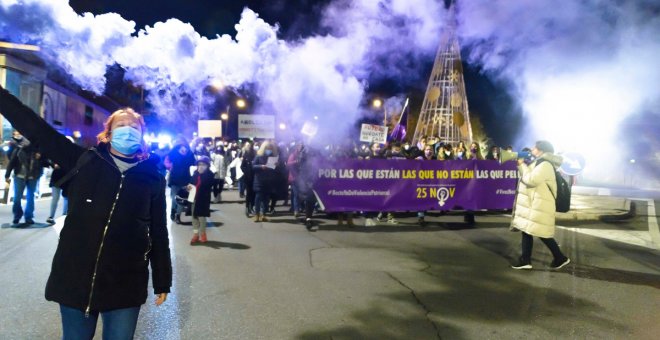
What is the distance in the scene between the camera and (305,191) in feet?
30.3

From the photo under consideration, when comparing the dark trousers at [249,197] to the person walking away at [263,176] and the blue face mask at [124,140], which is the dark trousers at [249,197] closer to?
the person walking away at [263,176]

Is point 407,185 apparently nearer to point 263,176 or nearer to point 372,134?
point 263,176

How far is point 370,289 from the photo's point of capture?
16.9 ft

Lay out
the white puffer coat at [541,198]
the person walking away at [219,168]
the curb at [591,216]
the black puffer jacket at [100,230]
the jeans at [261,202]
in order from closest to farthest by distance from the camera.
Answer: the black puffer jacket at [100,230] → the white puffer coat at [541,198] → the jeans at [261,202] → the curb at [591,216] → the person walking away at [219,168]

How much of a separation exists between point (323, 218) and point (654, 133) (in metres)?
32.3

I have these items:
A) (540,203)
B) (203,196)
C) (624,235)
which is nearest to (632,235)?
(624,235)

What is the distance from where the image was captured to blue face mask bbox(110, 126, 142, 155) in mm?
2367

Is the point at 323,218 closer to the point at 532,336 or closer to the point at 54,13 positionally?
the point at 532,336

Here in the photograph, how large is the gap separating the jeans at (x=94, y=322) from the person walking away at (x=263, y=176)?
725cm

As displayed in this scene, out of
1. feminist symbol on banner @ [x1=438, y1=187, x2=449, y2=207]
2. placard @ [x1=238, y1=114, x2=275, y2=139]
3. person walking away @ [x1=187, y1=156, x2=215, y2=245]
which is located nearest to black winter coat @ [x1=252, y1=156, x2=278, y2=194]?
person walking away @ [x1=187, y1=156, x2=215, y2=245]

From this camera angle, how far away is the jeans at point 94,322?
2.20 metres

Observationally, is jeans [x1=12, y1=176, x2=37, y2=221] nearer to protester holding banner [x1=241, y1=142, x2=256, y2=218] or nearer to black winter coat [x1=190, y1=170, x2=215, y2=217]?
black winter coat [x1=190, y1=170, x2=215, y2=217]

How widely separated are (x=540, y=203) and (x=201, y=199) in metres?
5.11

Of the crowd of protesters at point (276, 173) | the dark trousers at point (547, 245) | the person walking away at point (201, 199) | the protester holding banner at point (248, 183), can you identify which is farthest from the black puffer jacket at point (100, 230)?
the protester holding banner at point (248, 183)
